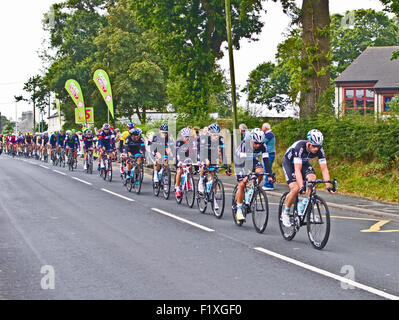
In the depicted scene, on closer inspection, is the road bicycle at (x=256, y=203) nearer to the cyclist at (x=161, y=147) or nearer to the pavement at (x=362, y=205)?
the pavement at (x=362, y=205)

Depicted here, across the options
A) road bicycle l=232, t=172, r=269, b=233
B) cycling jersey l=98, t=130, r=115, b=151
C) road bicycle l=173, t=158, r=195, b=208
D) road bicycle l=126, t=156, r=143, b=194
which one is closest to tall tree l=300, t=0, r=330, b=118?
road bicycle l=126, t=156, r=143, b=194

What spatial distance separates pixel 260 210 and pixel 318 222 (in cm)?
173

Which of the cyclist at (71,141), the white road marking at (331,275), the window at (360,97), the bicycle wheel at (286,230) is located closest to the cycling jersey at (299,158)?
the bicycle wheel at (286,230)

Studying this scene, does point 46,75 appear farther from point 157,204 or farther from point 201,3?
point 157,204

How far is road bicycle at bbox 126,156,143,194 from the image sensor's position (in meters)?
18.4

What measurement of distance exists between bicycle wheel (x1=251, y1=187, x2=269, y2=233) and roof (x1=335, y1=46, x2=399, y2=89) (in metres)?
36.3

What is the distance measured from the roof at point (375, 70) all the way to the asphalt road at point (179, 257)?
3464cm

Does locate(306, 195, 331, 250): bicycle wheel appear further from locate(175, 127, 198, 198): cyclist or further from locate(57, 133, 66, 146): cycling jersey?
locate(57, 133, 66, 146): cycling jersey

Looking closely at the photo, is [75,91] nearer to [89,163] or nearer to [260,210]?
[89,163]

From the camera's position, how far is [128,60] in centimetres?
6019

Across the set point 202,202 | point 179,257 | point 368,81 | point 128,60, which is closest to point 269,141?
point 202,202

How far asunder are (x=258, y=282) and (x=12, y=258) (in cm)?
360
